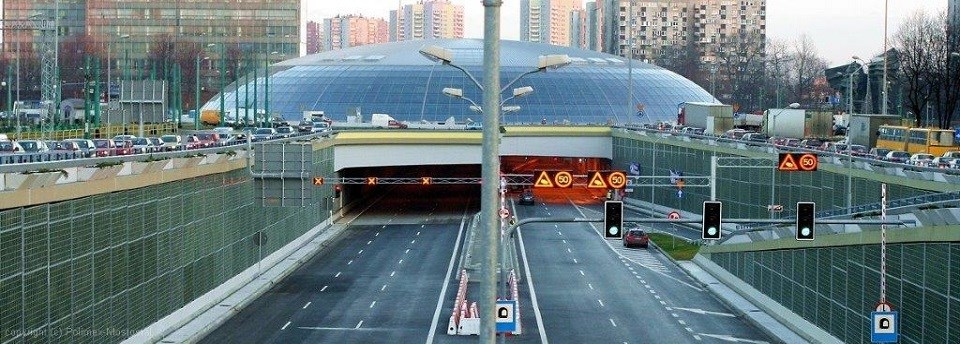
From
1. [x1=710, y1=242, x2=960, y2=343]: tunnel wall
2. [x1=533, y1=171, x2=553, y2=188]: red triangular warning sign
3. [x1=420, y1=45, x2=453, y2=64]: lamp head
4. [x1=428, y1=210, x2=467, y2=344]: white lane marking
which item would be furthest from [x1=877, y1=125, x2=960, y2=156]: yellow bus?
[x1=420, y1=45, x2=453, y2=64]: lamp head

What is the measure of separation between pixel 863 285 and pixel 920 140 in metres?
45.6

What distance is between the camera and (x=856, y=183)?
222 ft

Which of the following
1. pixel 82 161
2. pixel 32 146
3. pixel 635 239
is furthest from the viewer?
pixel 635 239

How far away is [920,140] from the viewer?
3376 inches

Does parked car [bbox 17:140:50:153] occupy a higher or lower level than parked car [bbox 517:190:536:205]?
higher

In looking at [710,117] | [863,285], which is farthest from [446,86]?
[863,285]

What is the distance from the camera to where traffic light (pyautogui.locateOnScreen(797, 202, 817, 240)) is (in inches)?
1340

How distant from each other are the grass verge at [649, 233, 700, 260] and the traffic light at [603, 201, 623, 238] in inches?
1667

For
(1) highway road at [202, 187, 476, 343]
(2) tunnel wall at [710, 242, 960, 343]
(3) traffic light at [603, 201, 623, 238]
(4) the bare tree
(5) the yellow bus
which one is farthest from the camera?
(4) the bare tree

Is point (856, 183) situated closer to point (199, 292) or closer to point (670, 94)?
point (199, 292)

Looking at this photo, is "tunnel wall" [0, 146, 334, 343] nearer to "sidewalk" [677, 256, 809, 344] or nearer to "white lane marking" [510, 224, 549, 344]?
"white lane marking" [510, 224, 549, 344]

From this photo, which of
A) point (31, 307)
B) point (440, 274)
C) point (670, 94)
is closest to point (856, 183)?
point (440, 274)

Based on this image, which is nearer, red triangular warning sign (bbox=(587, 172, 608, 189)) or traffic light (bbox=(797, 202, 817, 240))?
traffic light (bbox=(797, 202, 817, 240))

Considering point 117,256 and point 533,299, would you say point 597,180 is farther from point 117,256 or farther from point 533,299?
point 117,256
